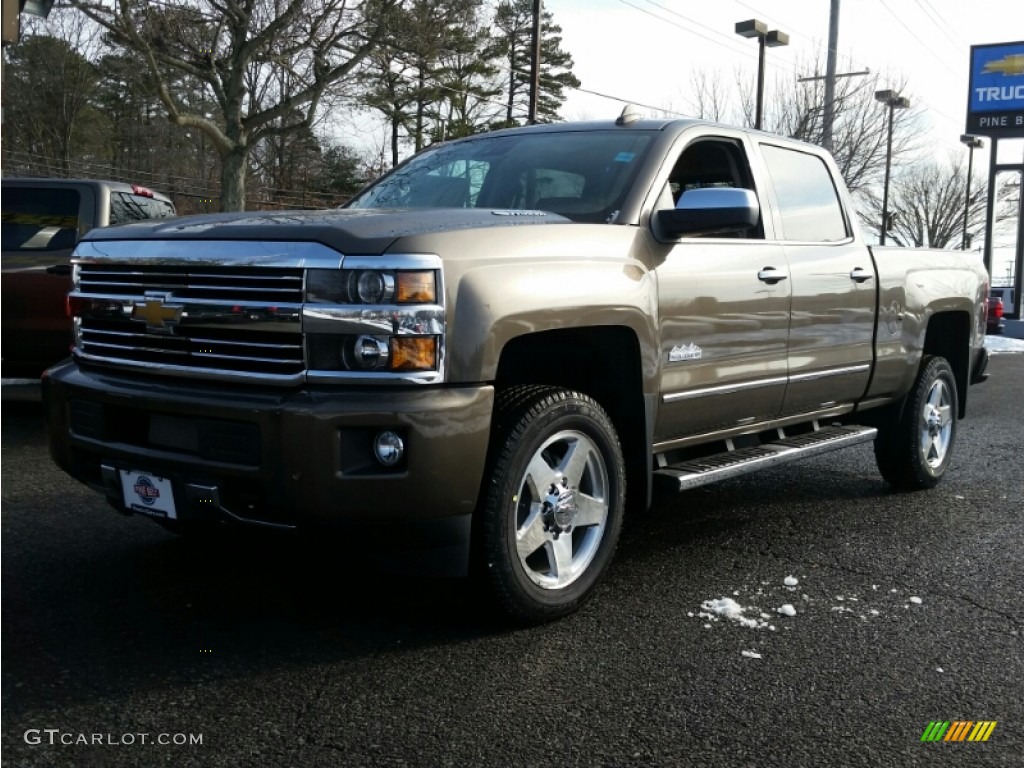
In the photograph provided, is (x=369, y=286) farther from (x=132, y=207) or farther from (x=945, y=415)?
(x=132, y=207)

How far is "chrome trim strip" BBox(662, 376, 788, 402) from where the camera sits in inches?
161

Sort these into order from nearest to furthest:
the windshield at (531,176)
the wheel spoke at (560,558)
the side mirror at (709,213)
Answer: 1. the wheel spoke at (560,558)
2. the side mirror at (709,213)
3. the windshield at (531,176)

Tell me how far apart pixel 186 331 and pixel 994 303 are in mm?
14578

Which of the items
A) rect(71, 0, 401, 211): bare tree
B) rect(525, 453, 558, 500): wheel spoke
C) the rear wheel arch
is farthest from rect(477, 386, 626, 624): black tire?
rect(71, 0, 401, 211): bare tree

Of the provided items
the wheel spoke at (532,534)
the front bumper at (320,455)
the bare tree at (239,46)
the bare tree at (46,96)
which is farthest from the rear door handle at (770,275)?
the bare tree at (46,96)

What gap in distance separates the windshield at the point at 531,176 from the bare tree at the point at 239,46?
18356 mm

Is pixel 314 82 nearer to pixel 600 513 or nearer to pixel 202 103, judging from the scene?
pixel 202 103

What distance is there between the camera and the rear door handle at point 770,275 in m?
4.53

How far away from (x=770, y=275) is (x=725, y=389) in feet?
1.91

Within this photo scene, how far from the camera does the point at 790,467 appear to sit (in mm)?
6852

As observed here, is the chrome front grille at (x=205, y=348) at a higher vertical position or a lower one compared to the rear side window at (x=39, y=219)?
lower

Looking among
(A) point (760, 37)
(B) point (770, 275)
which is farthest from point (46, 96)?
(B) point (770, 275)

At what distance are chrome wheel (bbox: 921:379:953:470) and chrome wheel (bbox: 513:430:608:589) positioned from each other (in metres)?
3.07

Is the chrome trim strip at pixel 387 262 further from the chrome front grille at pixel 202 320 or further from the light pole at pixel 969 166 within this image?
the light pole at pixel 969 166
